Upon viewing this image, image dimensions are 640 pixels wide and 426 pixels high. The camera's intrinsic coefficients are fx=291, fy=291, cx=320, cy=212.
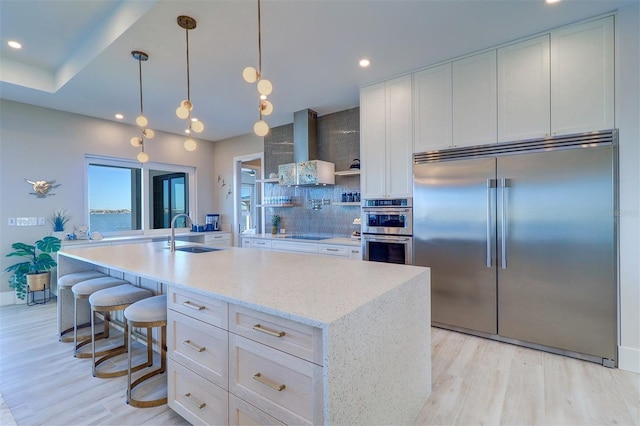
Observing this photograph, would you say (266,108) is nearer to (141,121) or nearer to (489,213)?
(141,121)

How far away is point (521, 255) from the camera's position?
2670 mm

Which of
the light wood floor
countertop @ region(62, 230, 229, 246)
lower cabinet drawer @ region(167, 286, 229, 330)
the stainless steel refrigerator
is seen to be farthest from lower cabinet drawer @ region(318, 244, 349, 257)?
countertop @ region(62, 230, 229, 246)

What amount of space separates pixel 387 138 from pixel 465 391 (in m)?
2.58

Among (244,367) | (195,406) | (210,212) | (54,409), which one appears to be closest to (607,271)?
(244,367)

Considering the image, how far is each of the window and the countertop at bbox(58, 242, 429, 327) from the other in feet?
9.12

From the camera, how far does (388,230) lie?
3.42 meters

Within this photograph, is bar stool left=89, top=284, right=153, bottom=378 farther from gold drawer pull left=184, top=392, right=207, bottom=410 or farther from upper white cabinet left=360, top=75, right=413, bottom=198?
upper white cabinet left=360, top=75, right=413, bottom=198

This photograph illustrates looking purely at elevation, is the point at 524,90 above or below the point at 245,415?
above

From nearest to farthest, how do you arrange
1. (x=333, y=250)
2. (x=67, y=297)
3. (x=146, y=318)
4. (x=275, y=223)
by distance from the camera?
(x=146, y=318) < (x=67, y=297) < (x=333, y=250) < (x=275, y=223)

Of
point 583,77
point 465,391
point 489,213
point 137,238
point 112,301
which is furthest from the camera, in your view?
point 137,238

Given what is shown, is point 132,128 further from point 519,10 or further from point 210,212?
point 519,10

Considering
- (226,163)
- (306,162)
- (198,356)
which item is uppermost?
(226,163)

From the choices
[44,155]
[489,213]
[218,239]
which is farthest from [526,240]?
[44,155]

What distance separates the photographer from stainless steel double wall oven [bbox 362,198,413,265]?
3.30m
